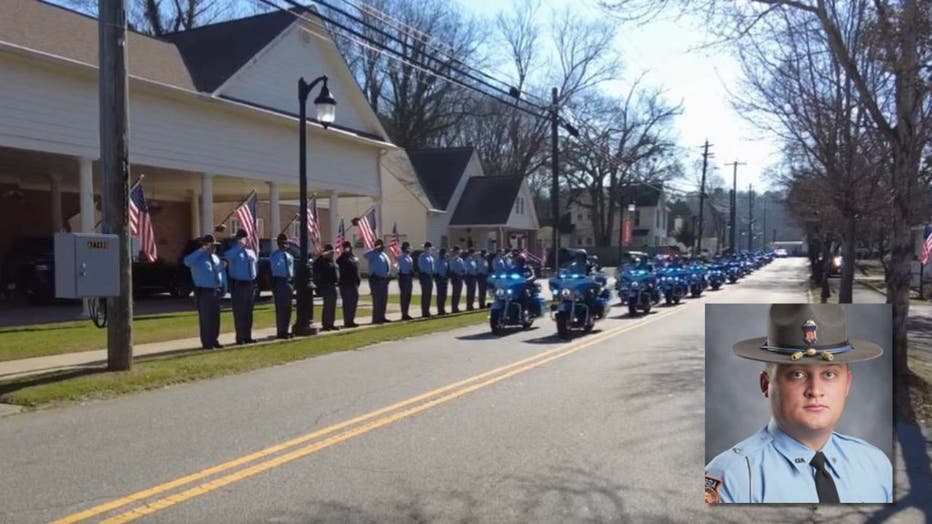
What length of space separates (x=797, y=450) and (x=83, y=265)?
920 cm

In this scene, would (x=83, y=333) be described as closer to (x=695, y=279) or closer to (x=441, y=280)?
(x=441, y=280)

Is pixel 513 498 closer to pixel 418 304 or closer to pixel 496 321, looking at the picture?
pixel 496 321

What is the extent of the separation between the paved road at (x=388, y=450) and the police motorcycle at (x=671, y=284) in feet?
50.7

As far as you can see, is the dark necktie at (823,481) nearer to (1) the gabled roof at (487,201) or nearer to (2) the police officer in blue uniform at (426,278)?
(2) the police officer in blue uniform at (426,278)

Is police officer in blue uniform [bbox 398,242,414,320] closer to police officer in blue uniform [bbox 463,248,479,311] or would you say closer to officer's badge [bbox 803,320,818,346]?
police officer in blue uniform [bbox 463,248,479,311]

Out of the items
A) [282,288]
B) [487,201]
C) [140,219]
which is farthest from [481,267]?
[487,201]

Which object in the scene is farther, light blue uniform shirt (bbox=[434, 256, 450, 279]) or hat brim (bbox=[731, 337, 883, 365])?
light blue uniform shirt (bbox=[434, 256, 450, 279])

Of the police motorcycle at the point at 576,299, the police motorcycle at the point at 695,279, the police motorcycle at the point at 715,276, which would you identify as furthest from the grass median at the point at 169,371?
the police motorcycle at the point at 715,276

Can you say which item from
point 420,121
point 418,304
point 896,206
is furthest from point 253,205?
point 420,121

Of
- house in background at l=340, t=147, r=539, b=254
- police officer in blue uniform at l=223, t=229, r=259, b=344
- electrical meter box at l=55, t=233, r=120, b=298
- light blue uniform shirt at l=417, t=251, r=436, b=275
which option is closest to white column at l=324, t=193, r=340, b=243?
light blue uniform shirt at l=417, t=251, r=436, b=275

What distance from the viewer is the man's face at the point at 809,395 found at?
3.16 metres

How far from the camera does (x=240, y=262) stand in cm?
1427

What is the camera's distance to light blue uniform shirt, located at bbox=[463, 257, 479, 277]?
23.7 metres

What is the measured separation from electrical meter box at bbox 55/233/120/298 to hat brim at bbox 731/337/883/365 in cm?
891
